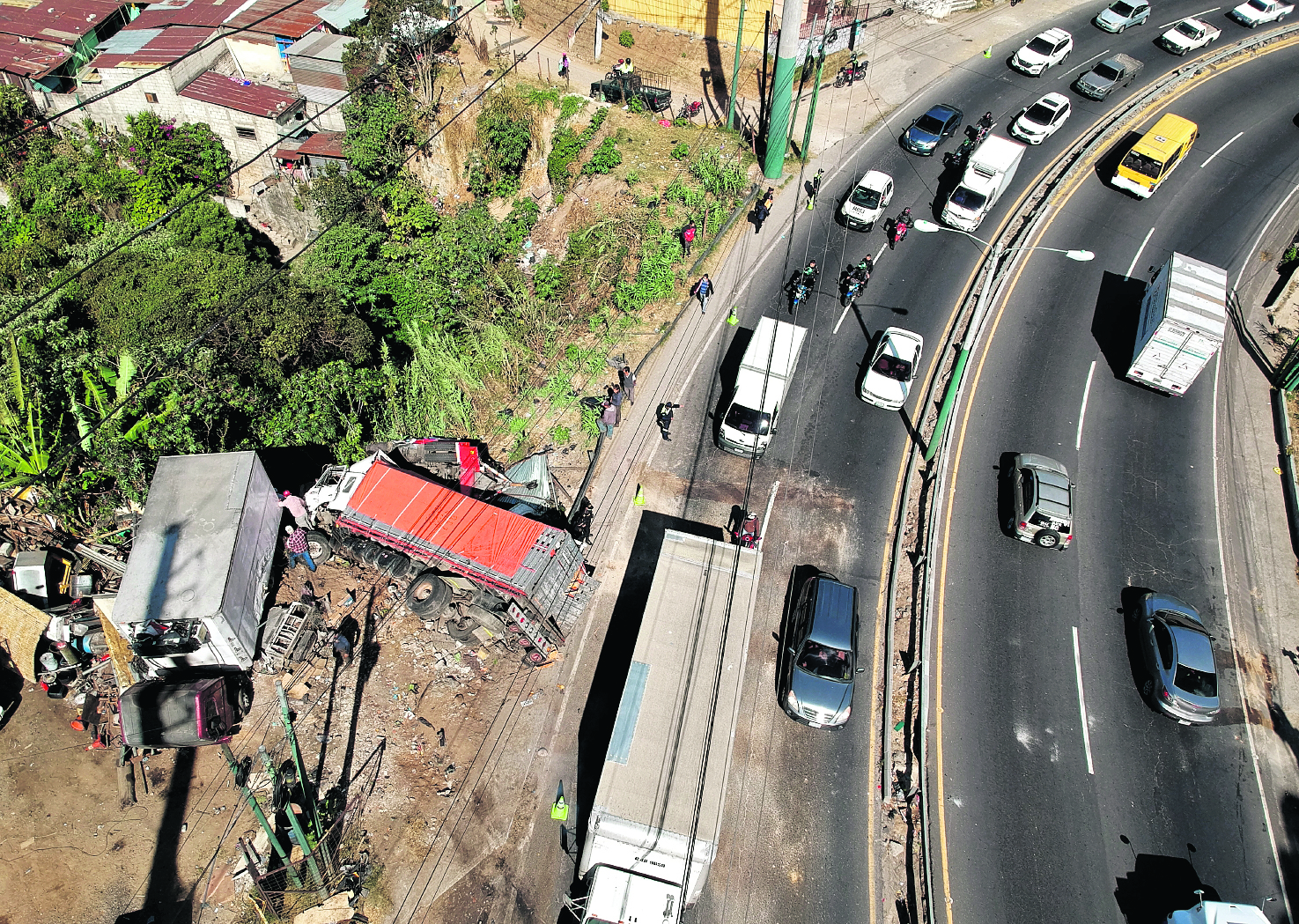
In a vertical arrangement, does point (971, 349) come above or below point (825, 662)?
above

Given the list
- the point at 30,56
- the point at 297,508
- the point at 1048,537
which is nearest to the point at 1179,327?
the point at 1048,537

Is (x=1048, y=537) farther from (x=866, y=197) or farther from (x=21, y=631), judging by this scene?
(x=21, y=631)

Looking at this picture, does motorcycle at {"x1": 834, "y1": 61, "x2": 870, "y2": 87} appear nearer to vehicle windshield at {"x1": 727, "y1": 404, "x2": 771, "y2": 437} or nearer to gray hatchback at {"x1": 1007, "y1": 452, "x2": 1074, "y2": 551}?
vehicle windshield at {"x1": 727, "y1": 404, "x2": 771, "y2": 437}

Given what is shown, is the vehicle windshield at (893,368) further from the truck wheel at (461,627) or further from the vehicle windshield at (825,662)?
the truck wheel at (461,627)

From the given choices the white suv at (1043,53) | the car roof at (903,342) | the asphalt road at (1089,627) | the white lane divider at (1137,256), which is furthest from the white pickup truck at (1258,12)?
the car roof at (903,342)

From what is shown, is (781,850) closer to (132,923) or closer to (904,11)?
(132,923)
